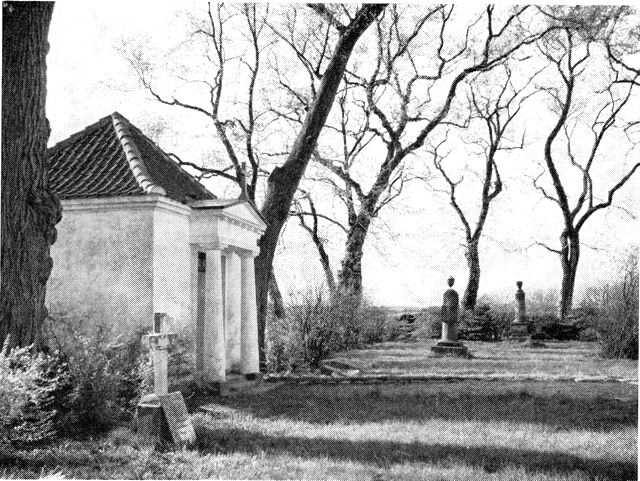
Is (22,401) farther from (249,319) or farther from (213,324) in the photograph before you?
(249,319)

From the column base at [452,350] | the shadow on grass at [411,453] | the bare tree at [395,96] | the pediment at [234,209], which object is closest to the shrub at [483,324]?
the column base at [452,350]

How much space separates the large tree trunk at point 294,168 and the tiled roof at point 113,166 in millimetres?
1320

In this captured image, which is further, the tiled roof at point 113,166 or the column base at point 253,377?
the column base at point 253,377

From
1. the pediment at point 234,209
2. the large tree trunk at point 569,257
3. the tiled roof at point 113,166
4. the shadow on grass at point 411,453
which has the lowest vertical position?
the shadow on grass at point 411,453

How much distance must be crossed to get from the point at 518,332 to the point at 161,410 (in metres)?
9.37

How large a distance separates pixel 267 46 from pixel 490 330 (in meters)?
7.02

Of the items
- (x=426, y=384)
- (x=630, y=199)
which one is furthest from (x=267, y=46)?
(x=630, y=199)

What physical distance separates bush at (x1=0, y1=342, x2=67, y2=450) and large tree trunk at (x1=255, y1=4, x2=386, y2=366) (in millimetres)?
4655

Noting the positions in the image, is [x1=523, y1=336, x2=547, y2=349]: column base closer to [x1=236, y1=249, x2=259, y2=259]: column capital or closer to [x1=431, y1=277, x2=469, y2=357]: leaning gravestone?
[x1=431, y1=277, x2=469, y2=357]: leaning gravestone

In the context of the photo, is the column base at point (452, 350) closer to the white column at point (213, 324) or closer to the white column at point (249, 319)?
the white column at point (249, 319)

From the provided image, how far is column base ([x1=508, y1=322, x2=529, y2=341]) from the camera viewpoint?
43.0 feet

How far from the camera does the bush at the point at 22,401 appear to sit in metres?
5.20

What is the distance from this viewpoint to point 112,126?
361 inches

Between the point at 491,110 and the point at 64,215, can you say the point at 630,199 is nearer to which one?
the point at 491,110
